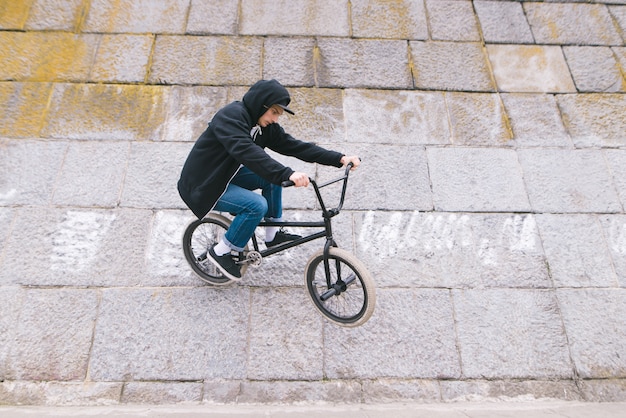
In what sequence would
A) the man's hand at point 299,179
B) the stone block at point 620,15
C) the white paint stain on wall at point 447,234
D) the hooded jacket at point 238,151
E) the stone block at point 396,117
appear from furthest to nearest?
the stone block at point 620,15, the stone block at point 396,117, the white paint stain on wall at point 447,234, the hooded jacket at point 238,151, the man's hand at point 299,179

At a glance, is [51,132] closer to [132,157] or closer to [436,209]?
[132,157]

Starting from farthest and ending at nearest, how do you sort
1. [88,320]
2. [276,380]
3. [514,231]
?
[514,231], [88,320], [276,380]

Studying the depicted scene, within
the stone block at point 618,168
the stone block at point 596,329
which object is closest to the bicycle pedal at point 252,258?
the stone block at point 596,329

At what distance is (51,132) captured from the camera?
15.3 ft

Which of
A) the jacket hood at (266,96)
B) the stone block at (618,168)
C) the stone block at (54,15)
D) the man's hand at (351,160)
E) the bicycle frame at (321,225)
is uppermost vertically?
the stone block at (54,15)

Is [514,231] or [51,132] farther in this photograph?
[51,132]

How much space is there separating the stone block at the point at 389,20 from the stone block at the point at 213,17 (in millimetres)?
1637

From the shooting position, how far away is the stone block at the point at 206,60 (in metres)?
5.20

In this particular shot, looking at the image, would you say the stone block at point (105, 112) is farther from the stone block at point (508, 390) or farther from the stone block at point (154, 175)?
the stone block at point (508, 390)

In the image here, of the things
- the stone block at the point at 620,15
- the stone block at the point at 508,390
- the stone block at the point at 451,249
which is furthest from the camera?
the stone block at the point at 620,15

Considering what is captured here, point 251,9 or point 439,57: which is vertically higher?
point 251,9

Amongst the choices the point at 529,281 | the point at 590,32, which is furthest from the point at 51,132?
the point at 590,32

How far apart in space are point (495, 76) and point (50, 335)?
5.55m

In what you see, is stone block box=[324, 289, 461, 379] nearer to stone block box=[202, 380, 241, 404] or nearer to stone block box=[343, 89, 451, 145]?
stone block box=[202, 380, 241, 404]
